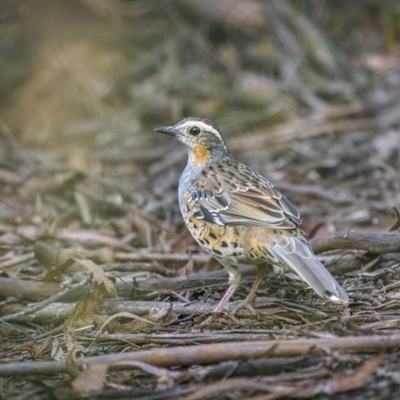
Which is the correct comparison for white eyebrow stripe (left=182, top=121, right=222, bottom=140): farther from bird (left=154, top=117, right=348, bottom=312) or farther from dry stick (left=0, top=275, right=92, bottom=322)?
dry stick (left=0, top=275, right=92, bottom=322)

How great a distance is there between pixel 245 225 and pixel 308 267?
2.26 ft

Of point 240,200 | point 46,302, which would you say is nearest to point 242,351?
point 46,302

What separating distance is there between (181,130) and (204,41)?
19.9ft

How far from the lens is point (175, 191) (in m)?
8.59

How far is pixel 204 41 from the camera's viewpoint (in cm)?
1213

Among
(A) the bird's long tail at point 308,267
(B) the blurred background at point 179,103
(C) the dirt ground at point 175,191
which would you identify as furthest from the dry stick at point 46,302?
(B) the blurred background at point 179,103

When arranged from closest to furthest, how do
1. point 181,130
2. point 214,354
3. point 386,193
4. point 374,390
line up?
1. point 374,390
2. point 214,354
3. point 181,130
4. point 386,193

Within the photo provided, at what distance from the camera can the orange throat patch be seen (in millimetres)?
6402

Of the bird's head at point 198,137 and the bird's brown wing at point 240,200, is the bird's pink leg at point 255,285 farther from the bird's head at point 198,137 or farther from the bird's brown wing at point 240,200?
the bird's head at point 198,137

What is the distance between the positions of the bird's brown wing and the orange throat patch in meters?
0.22

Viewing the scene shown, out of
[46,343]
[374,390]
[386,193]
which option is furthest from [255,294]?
[386,193]

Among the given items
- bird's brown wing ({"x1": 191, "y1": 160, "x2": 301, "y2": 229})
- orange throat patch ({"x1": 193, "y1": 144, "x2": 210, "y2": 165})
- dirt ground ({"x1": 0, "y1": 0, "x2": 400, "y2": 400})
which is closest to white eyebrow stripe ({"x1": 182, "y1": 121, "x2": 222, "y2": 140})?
orange throat patch ({"x1": 193, "y1": 144, "x2": 210, "y2": 165})

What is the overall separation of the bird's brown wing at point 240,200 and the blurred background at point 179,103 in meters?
1.38

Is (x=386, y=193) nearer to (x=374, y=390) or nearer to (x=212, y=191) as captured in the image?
(x=212, y=191)
